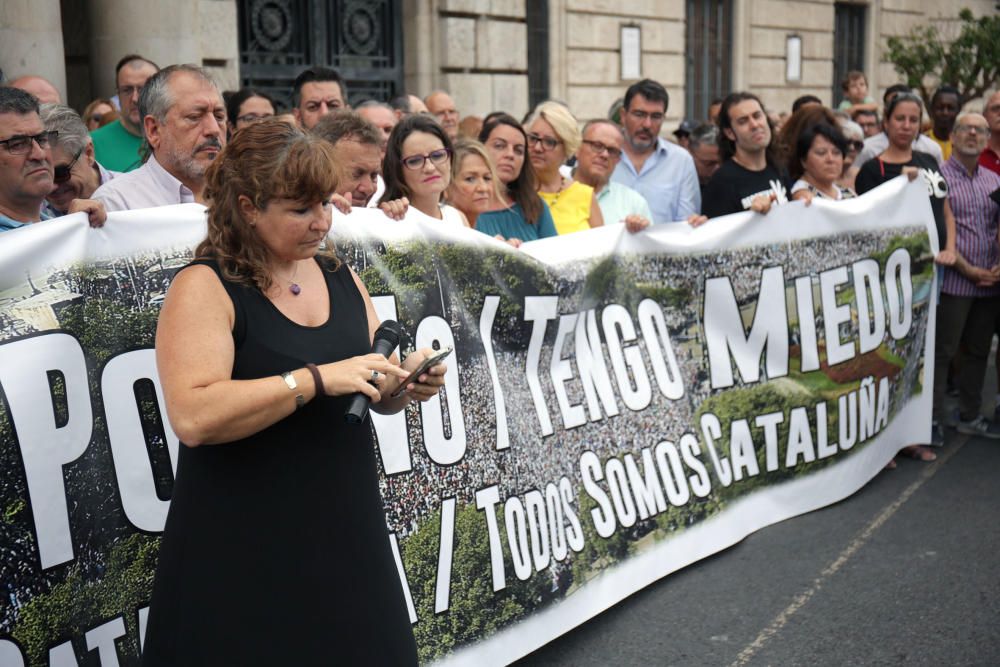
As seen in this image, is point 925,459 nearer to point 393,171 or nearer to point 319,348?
point 393,171

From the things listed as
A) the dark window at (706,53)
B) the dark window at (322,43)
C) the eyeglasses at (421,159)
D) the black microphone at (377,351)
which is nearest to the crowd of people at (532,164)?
the eyeglasses at (421,159)

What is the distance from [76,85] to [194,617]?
10.2 meters

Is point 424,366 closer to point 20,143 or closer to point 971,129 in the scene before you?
point 20,143

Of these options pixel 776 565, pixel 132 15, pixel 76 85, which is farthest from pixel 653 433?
pixel 76 85

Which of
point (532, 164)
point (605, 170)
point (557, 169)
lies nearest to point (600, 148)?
point (605, 170)

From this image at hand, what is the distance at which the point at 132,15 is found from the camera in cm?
998

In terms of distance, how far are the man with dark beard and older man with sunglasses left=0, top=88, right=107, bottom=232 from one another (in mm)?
487

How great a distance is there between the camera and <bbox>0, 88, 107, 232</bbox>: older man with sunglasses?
3.25 meters

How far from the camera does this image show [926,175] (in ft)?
21.7

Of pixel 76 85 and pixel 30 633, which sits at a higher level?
pixel 76 85

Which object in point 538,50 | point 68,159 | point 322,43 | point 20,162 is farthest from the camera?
point 538,50

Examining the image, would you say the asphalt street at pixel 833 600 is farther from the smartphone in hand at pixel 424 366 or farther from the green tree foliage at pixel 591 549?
the smartphone in hand at pixel 424 366

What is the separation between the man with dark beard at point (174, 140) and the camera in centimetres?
378

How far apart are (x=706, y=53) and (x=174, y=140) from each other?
15.8 m
